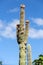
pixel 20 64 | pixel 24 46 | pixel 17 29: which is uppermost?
pixel 17 29

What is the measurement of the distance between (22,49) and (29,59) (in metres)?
3.51

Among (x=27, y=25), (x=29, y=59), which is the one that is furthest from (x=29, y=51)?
(x=27, y=25)

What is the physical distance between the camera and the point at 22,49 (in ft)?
55.5

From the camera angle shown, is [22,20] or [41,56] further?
[41,56]

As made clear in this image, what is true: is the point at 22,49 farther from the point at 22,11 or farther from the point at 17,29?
the point at 22,11

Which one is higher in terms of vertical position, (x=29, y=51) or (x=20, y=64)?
(x=29, y=51)

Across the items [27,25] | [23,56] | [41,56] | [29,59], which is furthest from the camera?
[41,56]

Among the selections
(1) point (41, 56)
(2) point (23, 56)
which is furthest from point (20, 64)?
(1) point (41, 56)

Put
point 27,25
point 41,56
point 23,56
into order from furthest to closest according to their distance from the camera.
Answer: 1. point 41,56
2. point 27,25
3. point 23,56

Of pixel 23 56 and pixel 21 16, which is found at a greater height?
pixel 21 16

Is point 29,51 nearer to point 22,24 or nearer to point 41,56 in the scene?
point 22,24

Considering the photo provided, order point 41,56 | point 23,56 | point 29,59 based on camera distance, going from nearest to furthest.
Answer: point 23,56
point 29,59
point 41,56

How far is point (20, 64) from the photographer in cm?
1680

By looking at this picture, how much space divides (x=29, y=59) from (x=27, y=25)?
358 cm
